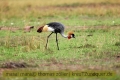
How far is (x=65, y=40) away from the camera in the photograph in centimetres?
1339

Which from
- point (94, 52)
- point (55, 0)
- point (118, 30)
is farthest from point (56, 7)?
point (94, 52)

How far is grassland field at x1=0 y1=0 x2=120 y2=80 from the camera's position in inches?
370

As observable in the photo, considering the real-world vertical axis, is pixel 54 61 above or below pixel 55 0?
below

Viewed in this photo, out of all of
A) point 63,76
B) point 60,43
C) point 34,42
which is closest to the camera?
point 63,76

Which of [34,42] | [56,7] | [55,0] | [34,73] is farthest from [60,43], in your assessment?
[55,0]

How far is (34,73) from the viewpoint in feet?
27.3

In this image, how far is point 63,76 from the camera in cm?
809

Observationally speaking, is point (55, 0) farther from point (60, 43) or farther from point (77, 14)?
point (60, 43)

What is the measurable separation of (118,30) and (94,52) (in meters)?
5.04

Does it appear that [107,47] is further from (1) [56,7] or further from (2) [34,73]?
(1) [56,7]

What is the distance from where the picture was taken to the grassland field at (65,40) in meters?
9.41

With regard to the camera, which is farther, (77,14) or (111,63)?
(77,14)

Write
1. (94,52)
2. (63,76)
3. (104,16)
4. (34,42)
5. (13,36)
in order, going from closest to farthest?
1. (63,76)
2. (94,52)
3. (34,42)
4. (13,36)
5. (104,16)

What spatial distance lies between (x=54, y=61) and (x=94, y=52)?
1.42 meters
